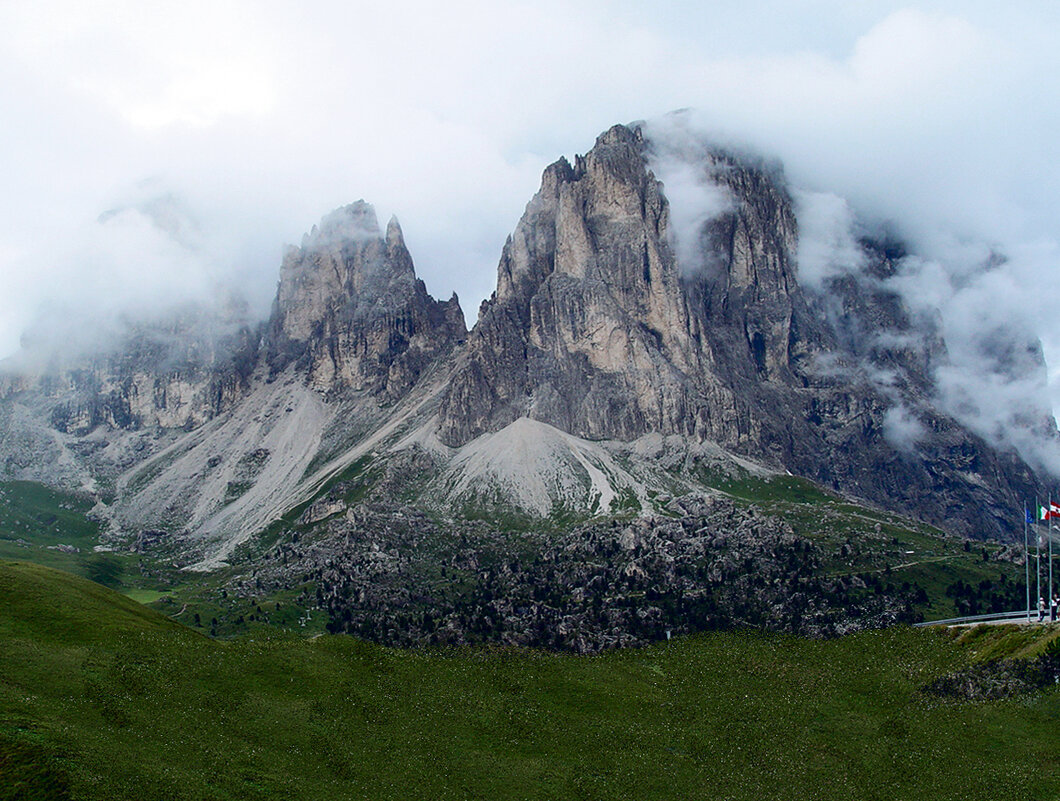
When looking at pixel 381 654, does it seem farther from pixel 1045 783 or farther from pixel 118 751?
pixel 1045 783

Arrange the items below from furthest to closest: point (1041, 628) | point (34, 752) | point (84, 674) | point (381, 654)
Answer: point (1041, 628) < point (381, 654) < point (84, 674) < point (34, 752)

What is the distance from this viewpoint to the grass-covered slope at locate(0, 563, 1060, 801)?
237ft

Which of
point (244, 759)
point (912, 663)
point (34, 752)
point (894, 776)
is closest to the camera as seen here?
point (34, 752)

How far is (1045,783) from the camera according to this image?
8238 cm

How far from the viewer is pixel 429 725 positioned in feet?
293

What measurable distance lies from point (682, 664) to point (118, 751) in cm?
7931

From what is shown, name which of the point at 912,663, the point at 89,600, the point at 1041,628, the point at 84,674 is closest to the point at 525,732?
the point at 84,674

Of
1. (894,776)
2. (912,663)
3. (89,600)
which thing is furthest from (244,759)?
(912,663)

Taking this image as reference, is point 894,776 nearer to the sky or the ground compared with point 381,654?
nearer to the ground

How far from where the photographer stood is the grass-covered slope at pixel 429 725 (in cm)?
7225

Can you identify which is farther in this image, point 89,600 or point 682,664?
point 682,664

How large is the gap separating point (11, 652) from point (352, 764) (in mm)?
33194

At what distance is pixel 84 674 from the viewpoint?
270 feet

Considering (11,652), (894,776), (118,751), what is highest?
(11,652)
